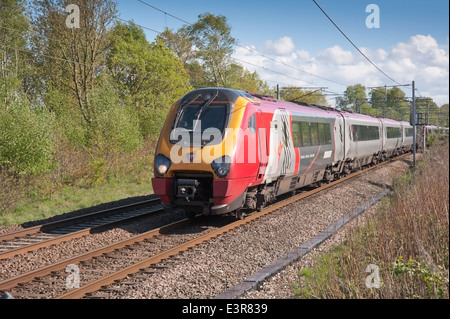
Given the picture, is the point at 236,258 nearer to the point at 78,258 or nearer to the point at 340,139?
the point at 78,258

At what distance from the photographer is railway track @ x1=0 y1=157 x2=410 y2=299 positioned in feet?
20.3

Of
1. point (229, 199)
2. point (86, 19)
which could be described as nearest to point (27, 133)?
point (229, 199)

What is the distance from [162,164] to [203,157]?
1.03 metres

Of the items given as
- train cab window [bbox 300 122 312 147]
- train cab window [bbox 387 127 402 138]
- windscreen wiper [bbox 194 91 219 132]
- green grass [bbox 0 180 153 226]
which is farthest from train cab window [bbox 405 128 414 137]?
windscreen wiper [bbox 194 91 219 132]

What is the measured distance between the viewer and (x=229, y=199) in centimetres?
933

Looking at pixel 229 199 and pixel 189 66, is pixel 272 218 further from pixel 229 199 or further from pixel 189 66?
pixel 189 66

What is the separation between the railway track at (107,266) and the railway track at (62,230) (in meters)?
1.41

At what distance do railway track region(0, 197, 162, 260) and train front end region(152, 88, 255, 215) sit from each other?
1.98 metres

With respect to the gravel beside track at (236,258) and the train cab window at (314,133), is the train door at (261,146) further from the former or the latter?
the train cab window at (314,133)

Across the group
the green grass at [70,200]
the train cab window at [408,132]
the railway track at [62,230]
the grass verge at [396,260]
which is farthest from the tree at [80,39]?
the train cab window at [408,132]

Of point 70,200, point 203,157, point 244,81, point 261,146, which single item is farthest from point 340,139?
point 244,81

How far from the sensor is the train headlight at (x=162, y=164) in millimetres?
9531

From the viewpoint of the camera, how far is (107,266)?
7.39 meters

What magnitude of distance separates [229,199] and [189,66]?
112 ft
